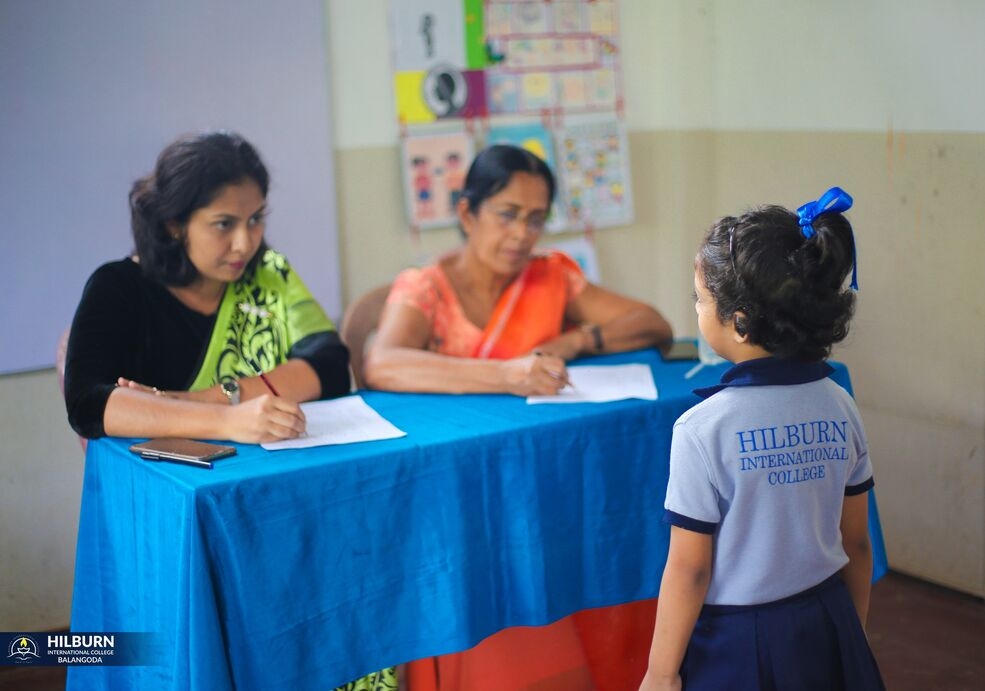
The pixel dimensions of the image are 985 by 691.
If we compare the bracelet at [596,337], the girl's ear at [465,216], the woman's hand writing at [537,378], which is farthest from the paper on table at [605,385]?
the girl's ear at [465,216]

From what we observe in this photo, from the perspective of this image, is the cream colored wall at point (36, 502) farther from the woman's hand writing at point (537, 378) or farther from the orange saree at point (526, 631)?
the woman's hand writing at point (537, 378)

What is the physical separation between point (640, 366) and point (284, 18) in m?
1.58

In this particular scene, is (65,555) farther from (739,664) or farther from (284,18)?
(739,664)

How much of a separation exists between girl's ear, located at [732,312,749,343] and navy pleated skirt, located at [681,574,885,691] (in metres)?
0.39

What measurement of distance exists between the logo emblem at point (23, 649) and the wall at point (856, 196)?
694mm

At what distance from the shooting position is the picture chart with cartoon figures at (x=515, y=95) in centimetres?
347

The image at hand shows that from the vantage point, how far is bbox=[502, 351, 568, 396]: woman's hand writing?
235 cm

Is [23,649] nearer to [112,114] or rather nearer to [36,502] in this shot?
[36,502]

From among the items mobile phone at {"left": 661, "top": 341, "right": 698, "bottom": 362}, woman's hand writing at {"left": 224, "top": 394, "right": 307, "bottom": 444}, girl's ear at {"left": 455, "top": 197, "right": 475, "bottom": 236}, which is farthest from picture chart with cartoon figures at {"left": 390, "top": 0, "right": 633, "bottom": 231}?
woman's hand writing at {"left": 224, "top": 394, "right": 307, "bottom": 444}

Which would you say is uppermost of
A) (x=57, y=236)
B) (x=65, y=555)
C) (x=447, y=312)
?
(x=57, y=236)

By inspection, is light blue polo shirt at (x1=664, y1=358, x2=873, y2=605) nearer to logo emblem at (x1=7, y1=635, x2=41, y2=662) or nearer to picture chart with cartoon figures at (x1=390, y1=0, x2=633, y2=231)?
logo emblem at (x1=7, y1=635, x2=41, y2=662)

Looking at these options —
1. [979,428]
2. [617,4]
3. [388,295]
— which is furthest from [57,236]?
[979,428]

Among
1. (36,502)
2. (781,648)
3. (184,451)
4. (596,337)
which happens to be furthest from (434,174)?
(781,648)

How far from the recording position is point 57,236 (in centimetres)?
288
